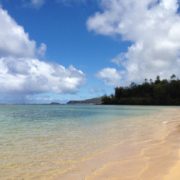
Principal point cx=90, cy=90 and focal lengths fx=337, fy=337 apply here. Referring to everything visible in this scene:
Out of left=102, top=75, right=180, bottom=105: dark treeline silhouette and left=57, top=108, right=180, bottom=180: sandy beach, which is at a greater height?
left=102, top=75, right=180, bottom=105: dark treeline silhouette

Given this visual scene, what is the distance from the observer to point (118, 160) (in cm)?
1164

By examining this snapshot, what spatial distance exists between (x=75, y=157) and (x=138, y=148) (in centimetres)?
328

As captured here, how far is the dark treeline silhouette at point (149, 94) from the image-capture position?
142 m

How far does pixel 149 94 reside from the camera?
509 feet

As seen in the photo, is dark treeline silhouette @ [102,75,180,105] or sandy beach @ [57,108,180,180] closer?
sandy beach @ [57,108,180,180]

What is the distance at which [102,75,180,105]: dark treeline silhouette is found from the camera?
466ft

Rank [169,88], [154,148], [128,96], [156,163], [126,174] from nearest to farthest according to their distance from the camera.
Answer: [126,174] → [156,163] → [154,148] → [169,88] → [128,96]

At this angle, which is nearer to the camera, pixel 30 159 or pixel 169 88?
pixel 30 159

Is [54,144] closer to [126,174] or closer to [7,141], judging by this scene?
[7,141]

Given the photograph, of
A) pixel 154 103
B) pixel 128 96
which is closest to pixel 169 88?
pixel 154 103

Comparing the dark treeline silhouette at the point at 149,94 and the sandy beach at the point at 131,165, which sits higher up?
the dark treeline silhouette at the point at 149,94

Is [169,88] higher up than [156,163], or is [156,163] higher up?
[169,88]

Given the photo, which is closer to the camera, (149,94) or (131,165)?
(131,165)

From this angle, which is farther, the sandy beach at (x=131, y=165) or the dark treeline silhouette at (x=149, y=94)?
the dark treeline silhouette at (x=149, y=94)
